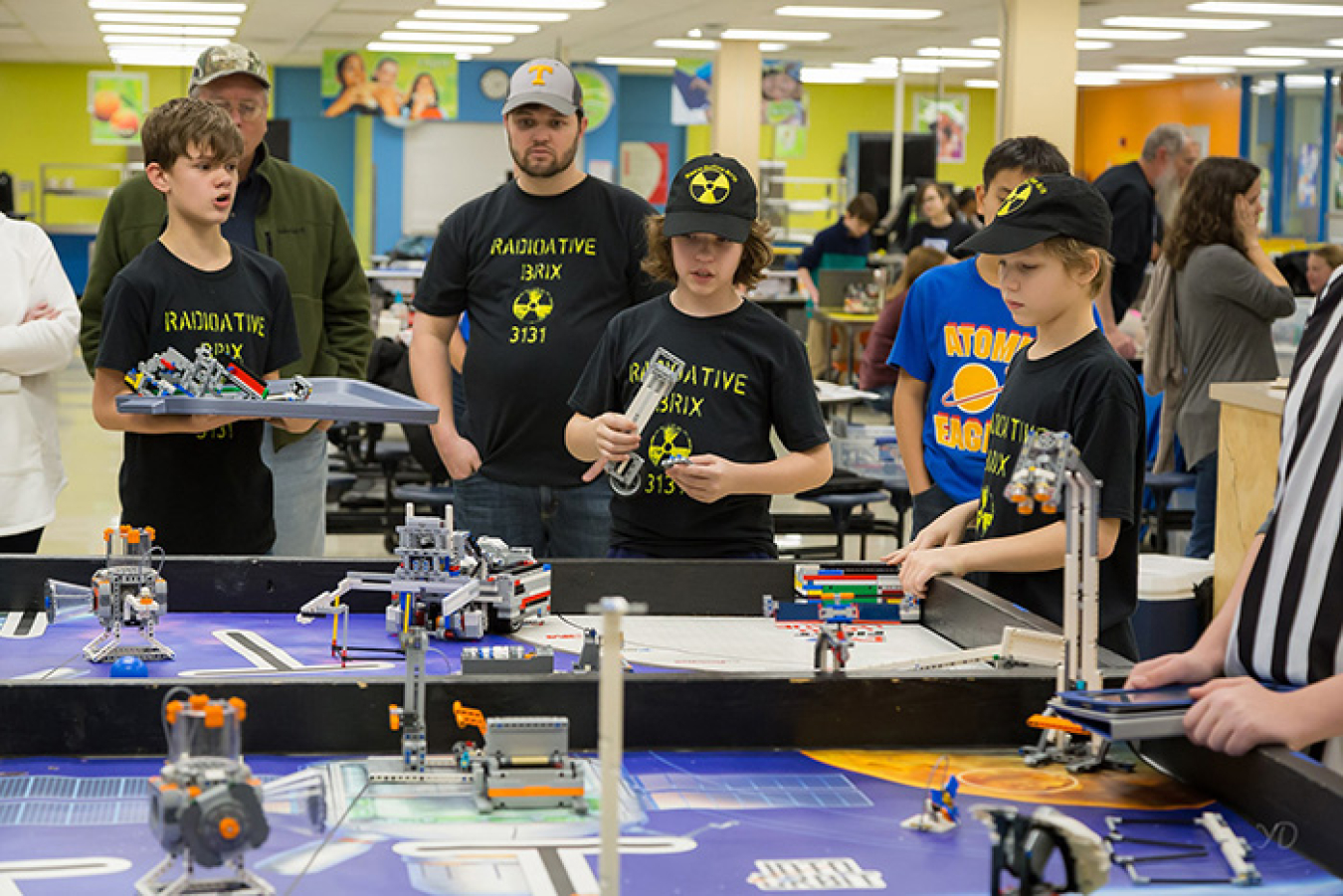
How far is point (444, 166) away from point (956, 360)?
1745cm

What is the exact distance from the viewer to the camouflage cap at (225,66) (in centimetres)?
378

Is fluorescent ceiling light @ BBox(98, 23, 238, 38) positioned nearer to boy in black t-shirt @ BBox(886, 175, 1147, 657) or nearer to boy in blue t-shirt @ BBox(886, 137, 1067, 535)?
boy in blue t-shirt @ BBox(886, 137, 1067, 535)

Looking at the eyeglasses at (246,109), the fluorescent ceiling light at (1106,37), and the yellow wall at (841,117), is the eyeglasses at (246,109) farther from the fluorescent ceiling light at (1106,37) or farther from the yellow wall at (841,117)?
the yellow wall at (841,117)

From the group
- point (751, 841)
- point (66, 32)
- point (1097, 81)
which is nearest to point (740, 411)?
point (751, 841)

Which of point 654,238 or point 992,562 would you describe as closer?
point 992,562

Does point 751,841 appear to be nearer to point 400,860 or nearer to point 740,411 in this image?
point 400,860

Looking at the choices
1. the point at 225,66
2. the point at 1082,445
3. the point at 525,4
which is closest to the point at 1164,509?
the point at 225,66

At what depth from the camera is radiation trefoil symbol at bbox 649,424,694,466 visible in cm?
292

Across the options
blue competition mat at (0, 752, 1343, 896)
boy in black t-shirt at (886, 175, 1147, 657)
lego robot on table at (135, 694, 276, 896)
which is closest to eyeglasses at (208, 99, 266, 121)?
boy in black t-shirt at (886, 175, 1147, 657)

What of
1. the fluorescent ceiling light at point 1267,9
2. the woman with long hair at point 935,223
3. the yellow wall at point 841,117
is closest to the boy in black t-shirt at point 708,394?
the woman with long hair at point 935,223

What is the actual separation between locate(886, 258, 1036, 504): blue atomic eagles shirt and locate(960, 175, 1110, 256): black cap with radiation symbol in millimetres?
825

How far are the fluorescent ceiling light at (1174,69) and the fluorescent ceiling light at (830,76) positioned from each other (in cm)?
318

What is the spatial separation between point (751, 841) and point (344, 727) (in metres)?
0.55

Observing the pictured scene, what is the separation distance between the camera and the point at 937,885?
1.64m
